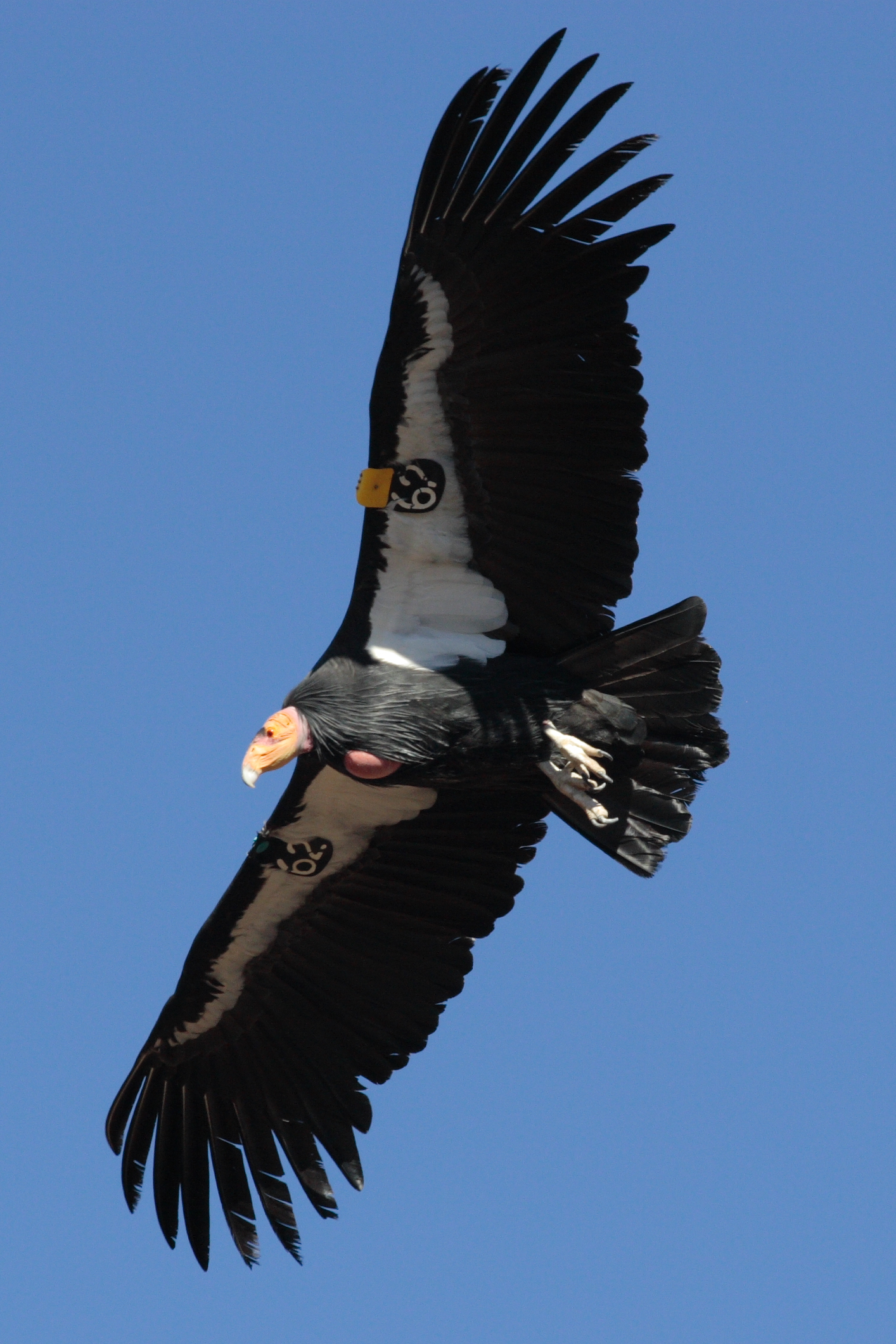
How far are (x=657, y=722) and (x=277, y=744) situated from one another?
1.87 metres

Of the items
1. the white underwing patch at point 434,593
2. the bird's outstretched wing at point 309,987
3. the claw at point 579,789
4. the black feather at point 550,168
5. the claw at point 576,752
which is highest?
the black feather at point 550,168

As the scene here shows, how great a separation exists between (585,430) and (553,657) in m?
1.17

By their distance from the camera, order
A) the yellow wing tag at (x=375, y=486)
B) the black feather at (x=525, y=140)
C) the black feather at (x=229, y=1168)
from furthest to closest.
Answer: the black feather at (x=229, y=1168) < the yellow wing tag at (x=375, y=486) < the black feather at (x=525, y=140)

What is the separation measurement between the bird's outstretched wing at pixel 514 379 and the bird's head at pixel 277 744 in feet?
1.75

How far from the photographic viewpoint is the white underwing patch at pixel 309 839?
10.9 metres

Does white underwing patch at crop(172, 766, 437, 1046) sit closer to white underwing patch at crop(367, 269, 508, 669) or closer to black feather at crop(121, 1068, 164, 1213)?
black feather at crop(121, 1068, 164, 1213)

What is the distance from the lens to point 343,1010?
11.2m

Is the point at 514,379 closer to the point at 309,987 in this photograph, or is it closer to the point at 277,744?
the point at 277,744

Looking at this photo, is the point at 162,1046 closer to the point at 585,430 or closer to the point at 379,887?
the point at 379,887

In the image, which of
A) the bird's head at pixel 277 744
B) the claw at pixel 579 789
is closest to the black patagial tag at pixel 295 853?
the bird's head at pixel 277 744

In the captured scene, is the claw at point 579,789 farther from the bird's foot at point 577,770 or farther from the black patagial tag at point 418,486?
the black patagial tag at point 418,486

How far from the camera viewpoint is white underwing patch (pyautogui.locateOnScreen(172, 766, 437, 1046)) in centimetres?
1095

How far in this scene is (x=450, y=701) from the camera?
9984mm

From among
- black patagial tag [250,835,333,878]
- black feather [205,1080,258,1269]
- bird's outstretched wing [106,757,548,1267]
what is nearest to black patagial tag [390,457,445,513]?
bird's outstretched wing [106,757,548,1267]
